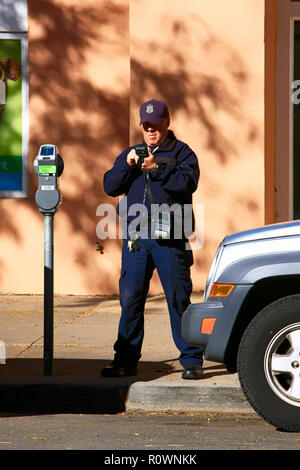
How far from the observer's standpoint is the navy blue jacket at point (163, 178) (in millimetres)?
7086

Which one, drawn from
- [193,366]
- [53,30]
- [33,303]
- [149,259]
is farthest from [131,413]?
[53,30]

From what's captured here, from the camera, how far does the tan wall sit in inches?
448

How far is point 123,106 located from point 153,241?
493 cm

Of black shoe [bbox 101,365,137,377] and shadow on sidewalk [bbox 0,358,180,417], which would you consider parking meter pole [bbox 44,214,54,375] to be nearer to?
shadow on sidewalk [bbox 0,358,180,417]

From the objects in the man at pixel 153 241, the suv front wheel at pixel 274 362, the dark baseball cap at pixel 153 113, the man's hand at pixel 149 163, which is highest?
the dark baseball cap at pixel 153 113

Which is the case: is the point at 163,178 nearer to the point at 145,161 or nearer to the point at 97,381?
the point at 145,161

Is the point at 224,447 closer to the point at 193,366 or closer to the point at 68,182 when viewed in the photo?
the point at 193,366

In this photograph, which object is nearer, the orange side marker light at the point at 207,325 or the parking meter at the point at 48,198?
the orange side marker light at the point at 207,325

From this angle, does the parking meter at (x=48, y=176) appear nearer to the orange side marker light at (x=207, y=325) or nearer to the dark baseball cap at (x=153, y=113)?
the dark baseball cap at (x=153, y=113)

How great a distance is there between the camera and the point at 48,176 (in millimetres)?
7062

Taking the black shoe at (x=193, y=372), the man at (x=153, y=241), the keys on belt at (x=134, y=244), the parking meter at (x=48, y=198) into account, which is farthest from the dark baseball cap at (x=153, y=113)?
the black shoe at (x=193, y=372)

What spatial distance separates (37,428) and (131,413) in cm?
78

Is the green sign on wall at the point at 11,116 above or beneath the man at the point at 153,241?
above

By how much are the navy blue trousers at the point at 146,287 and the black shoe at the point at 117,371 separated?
4cm
